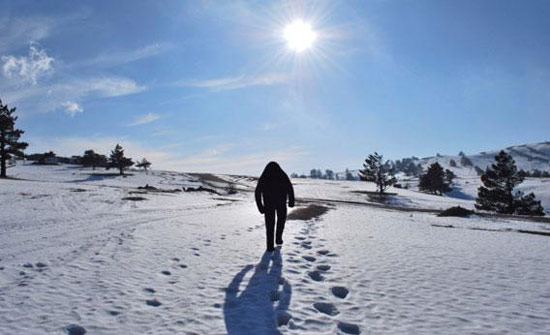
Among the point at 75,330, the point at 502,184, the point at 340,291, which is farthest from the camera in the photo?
the point at 502,184

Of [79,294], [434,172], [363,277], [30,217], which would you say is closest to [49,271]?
[79,294]

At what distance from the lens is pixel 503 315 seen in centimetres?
517

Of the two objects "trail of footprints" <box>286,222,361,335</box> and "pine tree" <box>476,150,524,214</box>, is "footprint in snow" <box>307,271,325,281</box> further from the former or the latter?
"pine tree" <box>476,150,524,214</box>

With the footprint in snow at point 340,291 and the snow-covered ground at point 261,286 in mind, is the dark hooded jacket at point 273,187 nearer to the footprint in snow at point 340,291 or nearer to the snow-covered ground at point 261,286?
the snow-covered ground at point 261,286

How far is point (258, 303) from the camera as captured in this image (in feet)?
18.6

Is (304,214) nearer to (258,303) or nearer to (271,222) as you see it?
(271,222)

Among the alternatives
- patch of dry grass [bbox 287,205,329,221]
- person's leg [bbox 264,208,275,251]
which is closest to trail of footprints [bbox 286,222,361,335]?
person's leg [bbox 264,208,275,251]

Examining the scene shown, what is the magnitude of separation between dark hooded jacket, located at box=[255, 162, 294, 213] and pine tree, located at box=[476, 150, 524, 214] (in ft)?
155

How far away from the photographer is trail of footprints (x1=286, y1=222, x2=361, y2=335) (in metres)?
4.94

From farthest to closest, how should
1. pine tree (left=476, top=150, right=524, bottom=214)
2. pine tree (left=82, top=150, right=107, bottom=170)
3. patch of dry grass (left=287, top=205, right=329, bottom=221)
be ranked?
pine tree (left=82, top=150, right=107, bottom=170), pine tree (left=476, top=150, right=524, bottom=214), patch of dry grass (left=287, top=205, right=329, bottom=221)

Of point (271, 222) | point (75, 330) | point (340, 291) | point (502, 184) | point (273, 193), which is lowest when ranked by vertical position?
point (75, 330)

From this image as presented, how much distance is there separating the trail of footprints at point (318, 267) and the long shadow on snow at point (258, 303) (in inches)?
25.3

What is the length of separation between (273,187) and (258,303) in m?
4.84

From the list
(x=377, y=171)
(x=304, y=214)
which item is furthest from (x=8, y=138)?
(x=377, y=171)
